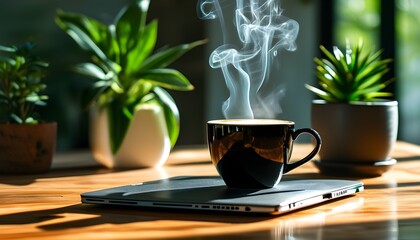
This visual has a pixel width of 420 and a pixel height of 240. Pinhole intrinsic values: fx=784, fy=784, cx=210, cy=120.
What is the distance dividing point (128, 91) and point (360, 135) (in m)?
0.51

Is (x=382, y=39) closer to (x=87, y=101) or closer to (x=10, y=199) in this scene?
(x=87, y=101)

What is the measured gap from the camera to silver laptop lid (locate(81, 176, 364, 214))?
38.4 inches

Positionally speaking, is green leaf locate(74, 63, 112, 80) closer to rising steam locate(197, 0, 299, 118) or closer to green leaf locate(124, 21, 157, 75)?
green leaf locate(124, 21, 157, 75)

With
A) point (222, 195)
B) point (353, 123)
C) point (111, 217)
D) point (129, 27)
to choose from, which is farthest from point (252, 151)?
point (129, 27)

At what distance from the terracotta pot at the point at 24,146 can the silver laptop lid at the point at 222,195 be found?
392 mm

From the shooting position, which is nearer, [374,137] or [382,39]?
[374,137]

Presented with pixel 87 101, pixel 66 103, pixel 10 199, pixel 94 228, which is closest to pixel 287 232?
pixel 94 228

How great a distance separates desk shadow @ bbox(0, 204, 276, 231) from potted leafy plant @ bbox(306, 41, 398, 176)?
466mm

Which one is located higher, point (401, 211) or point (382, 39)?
point (382, 39)

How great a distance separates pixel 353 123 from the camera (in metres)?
1.39

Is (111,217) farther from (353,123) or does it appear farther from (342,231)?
(353,123)

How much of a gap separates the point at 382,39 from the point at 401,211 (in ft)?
5.94

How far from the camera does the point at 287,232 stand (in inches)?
34.5

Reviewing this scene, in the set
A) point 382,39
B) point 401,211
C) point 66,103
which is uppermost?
point 382,39
